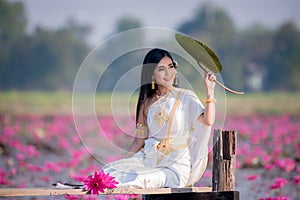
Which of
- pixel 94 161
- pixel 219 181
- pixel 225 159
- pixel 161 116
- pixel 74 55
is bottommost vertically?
pixel 219 181

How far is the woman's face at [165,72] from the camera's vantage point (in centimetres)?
371

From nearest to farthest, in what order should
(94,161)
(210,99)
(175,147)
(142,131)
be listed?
(210,99)
(175,147)
(142,131)
(94,161)

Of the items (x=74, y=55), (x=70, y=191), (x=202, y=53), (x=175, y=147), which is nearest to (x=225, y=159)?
(x=175, y=147)

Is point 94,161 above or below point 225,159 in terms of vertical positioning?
above

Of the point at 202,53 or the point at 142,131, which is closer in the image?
the point at 202,53

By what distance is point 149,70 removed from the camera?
3754mm

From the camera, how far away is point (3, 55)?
2939cm

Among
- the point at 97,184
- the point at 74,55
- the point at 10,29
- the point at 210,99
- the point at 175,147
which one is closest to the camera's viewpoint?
the point at 97,184

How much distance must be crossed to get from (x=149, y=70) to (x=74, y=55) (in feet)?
90.1

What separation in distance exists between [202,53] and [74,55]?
27.7m

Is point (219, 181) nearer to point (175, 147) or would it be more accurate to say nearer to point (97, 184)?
point (175, 147)

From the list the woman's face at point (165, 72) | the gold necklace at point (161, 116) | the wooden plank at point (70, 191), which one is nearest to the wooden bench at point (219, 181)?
the wooden plank at point (70, 191)

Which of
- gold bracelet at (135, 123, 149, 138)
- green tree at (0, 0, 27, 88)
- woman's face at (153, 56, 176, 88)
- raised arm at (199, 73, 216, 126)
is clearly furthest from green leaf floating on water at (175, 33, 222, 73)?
green tree at (0, 0, 27, 88)

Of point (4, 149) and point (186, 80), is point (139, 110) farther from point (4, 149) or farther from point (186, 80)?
point (4, 149)
